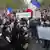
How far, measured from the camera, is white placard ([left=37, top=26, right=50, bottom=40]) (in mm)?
1315

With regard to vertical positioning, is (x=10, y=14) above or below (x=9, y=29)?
above

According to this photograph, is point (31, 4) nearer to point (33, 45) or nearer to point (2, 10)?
point (2, 10)

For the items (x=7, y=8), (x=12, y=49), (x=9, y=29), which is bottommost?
(x=12, y=49)

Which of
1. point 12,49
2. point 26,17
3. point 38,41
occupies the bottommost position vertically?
point 12,49

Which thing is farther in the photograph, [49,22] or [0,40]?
[0,40]

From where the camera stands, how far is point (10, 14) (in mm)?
1395

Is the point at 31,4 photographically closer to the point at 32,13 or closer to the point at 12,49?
the point at 32,13

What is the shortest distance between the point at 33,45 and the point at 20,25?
Answer: 0.87 ft

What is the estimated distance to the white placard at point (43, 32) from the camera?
132 cm

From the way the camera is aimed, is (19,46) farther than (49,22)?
Yes

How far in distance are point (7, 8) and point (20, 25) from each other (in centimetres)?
24

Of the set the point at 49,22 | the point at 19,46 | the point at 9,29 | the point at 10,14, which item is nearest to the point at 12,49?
the point at 19,46

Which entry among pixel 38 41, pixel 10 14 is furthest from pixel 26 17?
pixel 38 41

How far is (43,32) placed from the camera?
1.33m
